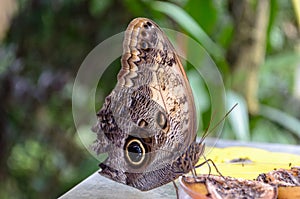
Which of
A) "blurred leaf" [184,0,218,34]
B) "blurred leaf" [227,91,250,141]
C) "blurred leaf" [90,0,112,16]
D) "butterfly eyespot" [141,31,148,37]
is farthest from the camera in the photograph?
"blurred leaf" [90,0,112,16]

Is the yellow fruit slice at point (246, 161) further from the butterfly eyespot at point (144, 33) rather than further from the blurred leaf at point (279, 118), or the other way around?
the blurred leaf at point (279, 118)

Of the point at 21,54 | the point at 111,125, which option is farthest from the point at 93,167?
the point at 111,125

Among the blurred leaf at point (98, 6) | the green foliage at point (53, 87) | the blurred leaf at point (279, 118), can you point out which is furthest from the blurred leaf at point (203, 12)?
the blurred leaf at point (98, 6)

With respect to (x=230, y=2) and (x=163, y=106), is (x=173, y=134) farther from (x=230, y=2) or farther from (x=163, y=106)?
(x=230, y=2)

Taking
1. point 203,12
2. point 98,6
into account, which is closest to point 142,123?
point 203,12

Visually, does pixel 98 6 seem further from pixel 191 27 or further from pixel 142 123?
pixel 142 123

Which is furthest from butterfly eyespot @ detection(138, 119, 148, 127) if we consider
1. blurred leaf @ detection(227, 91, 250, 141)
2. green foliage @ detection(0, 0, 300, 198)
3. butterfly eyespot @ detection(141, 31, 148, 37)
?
green foliage @ detection(0, 0, 300, 198)

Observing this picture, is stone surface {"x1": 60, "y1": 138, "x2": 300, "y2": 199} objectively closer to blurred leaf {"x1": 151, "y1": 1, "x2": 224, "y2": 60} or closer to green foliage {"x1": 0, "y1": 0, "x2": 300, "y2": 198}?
blurred leaf {"x1": 151, "y1": 1, "x2": 224, "y2": 60}
